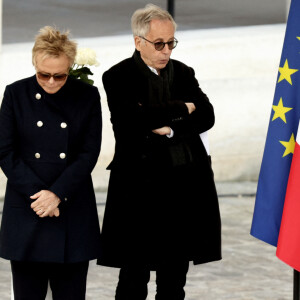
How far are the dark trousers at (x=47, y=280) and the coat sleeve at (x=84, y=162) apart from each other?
0.34 m

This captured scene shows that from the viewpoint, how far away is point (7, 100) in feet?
15.9

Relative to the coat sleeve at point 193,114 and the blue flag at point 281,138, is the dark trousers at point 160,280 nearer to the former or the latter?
the blue flag at point 281,138

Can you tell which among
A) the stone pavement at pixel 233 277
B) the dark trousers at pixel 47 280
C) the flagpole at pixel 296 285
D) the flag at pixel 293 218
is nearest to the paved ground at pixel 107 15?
the stone pavement at pixel 233 277

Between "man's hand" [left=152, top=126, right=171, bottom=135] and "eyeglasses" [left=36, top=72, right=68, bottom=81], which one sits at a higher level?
"eyeglasses" [left=36, top=72, right=68, bottom=81]

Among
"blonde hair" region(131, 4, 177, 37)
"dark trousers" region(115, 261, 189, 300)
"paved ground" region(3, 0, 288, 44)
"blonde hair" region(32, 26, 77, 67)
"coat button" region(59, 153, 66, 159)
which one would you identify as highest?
"paved ground" region(3, 0, 288, 44)

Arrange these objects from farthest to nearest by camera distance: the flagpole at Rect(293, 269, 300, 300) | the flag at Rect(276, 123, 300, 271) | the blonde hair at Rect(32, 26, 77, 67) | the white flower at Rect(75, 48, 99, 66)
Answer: the white flower at Rect(75, 48, 99, 66) → the flagpole at Rect(293, 269, 300, 300) → the flag at Rect(276, 123, 300, 271) → the blonde hair at Rect(32, 26, 77, 67)

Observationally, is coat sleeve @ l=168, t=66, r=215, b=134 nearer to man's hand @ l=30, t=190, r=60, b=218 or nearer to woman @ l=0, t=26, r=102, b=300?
woman @ l=0, t=26, r=102, b=300

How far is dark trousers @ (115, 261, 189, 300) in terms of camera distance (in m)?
5.41

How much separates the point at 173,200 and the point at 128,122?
17.5 inches

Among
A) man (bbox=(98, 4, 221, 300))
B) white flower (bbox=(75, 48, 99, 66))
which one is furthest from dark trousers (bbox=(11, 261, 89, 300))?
white flower (bbox=(75, 48, 99, 66))

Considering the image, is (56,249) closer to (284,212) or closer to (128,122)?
(128,122)

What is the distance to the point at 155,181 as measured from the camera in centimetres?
530

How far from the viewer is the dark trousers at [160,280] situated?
5.41m

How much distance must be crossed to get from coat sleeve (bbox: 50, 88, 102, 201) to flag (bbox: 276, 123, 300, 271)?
93 cm
